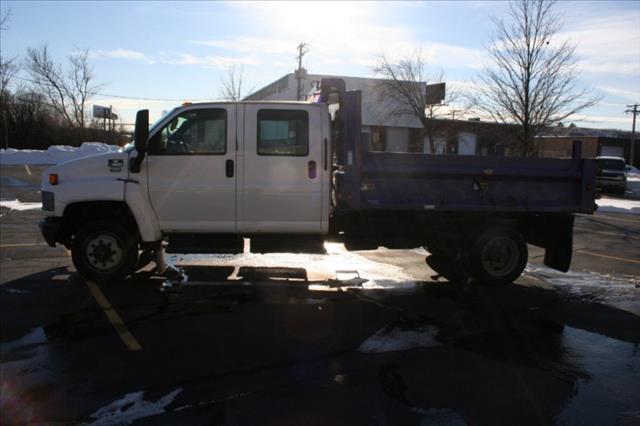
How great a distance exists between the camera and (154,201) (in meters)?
7.28

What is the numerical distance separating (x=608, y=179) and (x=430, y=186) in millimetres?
28054

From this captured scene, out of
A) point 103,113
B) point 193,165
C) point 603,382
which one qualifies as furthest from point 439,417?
point 103,113

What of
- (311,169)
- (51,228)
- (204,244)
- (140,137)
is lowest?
(204,244)

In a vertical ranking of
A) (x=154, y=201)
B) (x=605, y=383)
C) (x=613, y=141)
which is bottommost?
(x=605, y=383)

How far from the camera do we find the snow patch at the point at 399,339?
5.24 m

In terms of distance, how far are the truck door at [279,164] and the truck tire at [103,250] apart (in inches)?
61.2

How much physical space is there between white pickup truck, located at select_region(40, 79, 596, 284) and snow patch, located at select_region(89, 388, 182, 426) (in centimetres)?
341

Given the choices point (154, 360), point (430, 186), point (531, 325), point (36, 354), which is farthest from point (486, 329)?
point (36, 354)

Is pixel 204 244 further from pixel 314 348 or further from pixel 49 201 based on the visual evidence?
pixel 314 348

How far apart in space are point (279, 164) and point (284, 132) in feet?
1.45

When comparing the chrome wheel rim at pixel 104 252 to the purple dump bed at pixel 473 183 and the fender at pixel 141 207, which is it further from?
the purple dump bed at pixel 473 183

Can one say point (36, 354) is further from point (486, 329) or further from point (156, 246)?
point (486, 329)

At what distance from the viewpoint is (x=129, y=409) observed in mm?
3883

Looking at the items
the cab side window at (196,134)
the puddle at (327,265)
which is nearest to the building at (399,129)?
the puddle at (327,265)
